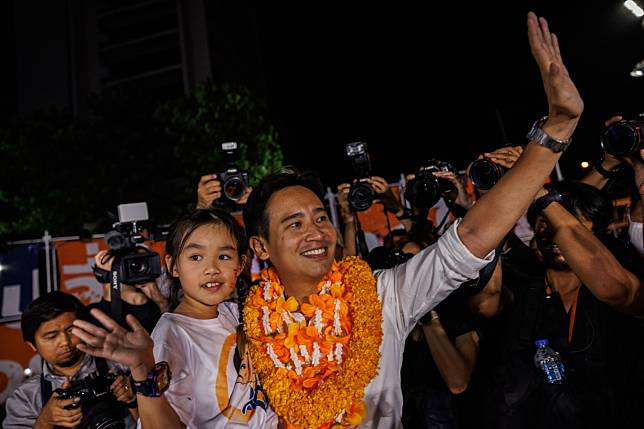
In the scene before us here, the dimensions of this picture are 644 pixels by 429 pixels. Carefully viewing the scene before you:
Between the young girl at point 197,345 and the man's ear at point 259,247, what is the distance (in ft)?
0.28

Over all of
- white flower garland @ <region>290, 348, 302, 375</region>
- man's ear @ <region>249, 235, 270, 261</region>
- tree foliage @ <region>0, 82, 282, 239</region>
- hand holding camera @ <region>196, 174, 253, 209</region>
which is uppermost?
tree foliage @ <region>0, 82, 282, 239</region>

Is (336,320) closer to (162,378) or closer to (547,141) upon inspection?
(162,378)

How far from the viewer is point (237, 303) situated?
8.66ft

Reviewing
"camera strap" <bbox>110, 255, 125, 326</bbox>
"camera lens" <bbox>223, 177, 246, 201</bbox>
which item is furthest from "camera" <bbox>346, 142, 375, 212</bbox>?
"camera strap" <bbox>110, 255, 125, 326</bbox>

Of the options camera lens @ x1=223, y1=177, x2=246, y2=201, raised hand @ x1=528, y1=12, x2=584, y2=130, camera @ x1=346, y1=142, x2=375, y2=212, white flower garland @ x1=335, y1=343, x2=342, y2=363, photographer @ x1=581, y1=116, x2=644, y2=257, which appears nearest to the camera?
raised hand @ x1=528, y1=12, x2=584, y2=130

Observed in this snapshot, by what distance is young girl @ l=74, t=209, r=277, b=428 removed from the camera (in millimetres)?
1728

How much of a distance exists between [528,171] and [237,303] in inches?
63.2

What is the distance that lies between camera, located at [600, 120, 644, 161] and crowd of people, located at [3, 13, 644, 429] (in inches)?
2.9

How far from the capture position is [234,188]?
11.2ft

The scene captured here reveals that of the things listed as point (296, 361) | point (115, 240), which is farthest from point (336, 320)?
point (115, 240)

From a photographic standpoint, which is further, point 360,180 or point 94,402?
point 360,180

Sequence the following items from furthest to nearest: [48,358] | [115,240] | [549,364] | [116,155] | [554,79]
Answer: [116,155] → [115,240] → [48,358] → [549,364] → [554,79]

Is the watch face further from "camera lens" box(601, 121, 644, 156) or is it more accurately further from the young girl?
"camera lens" box(601, 121, 644, 156)

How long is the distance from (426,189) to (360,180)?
644mm
